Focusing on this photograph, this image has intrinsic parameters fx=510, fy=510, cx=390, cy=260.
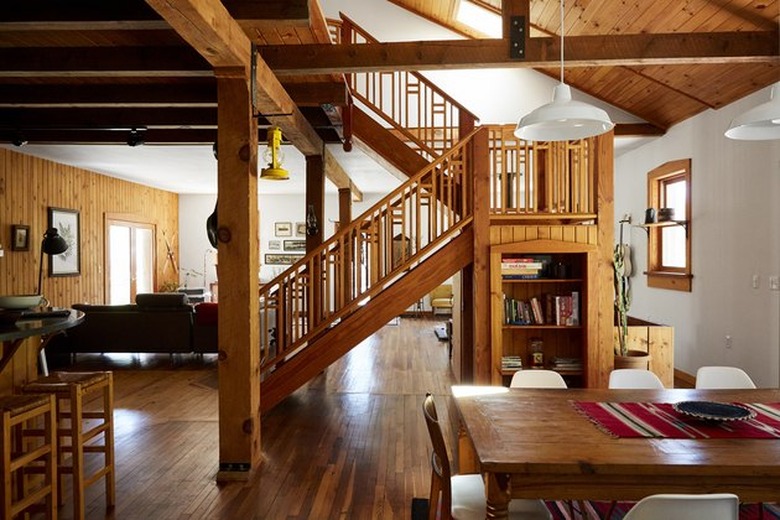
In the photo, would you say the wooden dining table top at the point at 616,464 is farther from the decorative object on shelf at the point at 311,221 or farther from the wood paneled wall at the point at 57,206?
the wood paneled wall at the point at 57,206

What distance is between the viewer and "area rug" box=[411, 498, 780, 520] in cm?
281

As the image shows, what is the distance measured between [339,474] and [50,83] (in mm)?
4174

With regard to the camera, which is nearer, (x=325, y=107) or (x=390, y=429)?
(x=390, y=429)

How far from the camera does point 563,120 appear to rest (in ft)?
8.04

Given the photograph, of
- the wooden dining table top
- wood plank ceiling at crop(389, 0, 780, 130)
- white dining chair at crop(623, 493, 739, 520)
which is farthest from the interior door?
white dining chair at crop(623, 493, 739, 520)

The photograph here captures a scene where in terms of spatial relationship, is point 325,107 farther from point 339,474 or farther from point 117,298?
point 117,298

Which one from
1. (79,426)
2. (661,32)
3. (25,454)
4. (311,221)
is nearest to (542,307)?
(311,221)

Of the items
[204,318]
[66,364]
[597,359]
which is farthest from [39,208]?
[597,359]

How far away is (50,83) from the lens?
4.53 meters

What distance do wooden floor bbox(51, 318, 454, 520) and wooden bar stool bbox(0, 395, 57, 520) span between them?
33 centimetres

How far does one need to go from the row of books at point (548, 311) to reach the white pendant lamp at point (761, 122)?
2307mm

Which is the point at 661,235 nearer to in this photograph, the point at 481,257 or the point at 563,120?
the point at 481,257

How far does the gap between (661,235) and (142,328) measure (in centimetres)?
677

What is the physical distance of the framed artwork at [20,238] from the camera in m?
6.92
